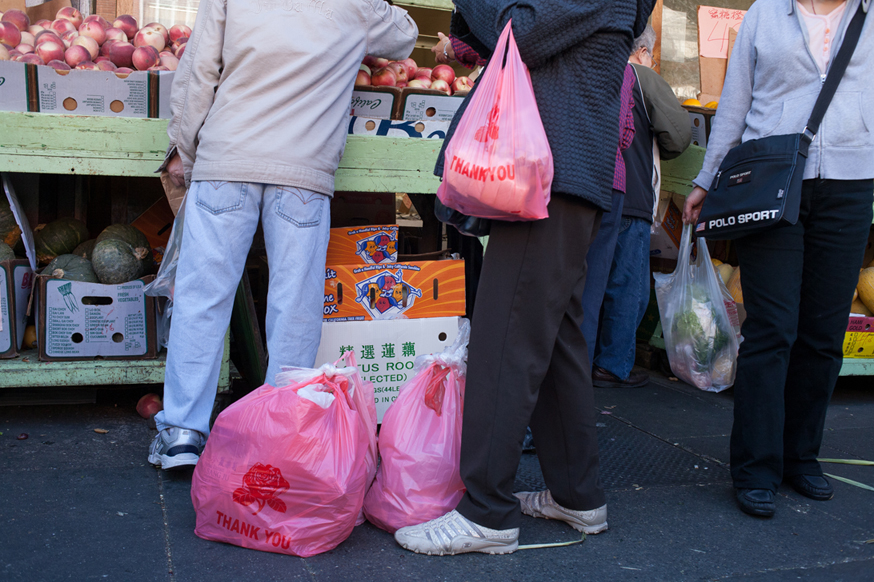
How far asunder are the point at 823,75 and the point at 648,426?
5.43 ft

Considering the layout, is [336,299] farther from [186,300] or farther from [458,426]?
[458,426]

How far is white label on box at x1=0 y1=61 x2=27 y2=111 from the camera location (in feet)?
8.55

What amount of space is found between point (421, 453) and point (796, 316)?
129 cm

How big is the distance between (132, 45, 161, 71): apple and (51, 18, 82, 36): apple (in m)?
0.58

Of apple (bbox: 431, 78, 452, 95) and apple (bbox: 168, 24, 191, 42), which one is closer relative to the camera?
apple (bbox: 431, 78, 452, 95)

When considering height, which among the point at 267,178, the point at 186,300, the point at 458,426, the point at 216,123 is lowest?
the point at 458,426

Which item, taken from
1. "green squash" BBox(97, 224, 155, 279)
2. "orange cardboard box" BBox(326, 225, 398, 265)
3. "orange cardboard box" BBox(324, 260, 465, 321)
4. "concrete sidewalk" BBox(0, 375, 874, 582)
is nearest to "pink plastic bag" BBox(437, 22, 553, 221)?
"concrete sidewalk" BBox(0, 375, 874, 582)

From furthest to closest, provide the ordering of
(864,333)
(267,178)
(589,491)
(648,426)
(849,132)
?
(864,333) < (648,426) < (267,178) < (849,132) < (589,491)

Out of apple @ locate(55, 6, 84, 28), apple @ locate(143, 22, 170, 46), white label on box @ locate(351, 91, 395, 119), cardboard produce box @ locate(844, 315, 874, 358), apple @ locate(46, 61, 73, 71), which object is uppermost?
apple @ locate(55, 6, 84, 28)

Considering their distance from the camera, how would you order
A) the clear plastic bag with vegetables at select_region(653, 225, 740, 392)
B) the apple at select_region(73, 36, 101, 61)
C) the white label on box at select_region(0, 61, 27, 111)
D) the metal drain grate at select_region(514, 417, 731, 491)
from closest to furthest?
the metal drain grate at select_region(514, 417, 731, 491) → the white label on box at select_region(0, 61, 27, 111) → the apple at select_region(73, 36, 101, 61) → the clear plastic bag with vegetables at select_region(653, 225, 740, 392)

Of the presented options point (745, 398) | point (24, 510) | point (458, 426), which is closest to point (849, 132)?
point (745, 398)

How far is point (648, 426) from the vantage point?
3184 millimetres

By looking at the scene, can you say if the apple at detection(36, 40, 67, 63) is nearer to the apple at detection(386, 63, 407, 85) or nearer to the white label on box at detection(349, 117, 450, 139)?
the white label on box at detection(349, 117, 450, 139)

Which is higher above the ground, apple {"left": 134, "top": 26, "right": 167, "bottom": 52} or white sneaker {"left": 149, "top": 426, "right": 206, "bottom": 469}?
apple {"left": 134, "top": 26, "right": 167, "bottom": 52}
